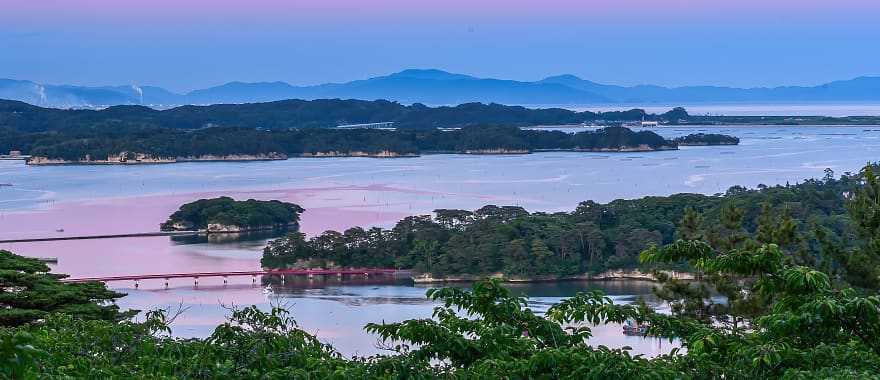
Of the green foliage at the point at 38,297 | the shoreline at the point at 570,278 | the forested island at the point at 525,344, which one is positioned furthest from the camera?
the shoreline at the point at 570,278

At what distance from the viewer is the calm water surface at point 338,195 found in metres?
20.1

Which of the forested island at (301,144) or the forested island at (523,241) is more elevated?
the forested island at (301,144)

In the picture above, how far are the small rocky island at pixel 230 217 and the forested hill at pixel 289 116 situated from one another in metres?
56.3

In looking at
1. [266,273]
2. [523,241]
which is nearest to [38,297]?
[266,273]

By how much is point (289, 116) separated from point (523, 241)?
78.1 meters

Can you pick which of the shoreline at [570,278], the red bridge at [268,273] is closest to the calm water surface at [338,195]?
the red bridge at [268,273]

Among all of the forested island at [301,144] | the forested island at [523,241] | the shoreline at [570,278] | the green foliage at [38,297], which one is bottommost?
the shoreline at [570,278]

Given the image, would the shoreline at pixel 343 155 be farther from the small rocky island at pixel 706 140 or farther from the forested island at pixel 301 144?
the small rocky island at pixel 706 140

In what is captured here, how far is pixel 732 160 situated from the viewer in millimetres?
58250

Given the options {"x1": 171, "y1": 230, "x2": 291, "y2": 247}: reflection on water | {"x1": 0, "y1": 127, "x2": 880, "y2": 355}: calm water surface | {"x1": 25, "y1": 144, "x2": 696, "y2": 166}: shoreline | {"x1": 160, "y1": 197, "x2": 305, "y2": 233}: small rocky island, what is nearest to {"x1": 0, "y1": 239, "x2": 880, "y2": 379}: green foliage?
{"x1": 0, "y1": 127, "x2": 880, "y2": 355}: calm water surface

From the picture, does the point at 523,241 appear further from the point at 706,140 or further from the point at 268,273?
the point at 706,140

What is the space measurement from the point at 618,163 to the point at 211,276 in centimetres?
3958

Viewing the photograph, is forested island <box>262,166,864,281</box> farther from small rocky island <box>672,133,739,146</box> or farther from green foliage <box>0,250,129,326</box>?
small rocky island <box>672,133,739,146</box>

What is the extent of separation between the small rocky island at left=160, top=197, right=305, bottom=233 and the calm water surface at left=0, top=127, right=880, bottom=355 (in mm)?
720
